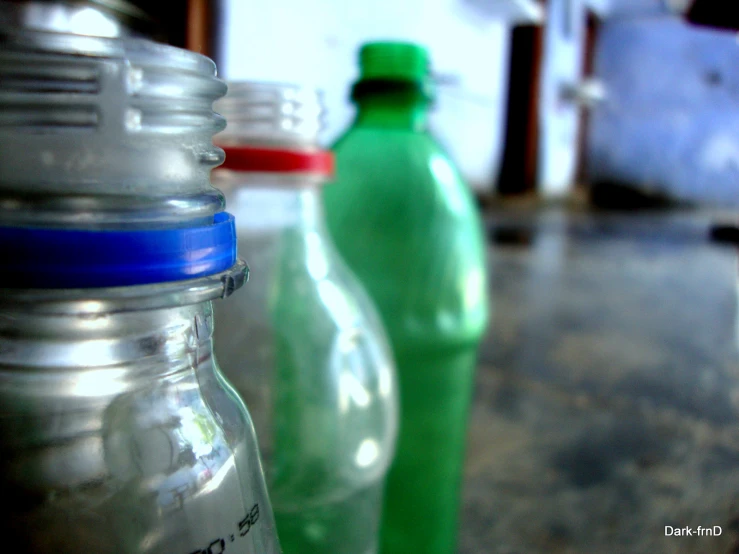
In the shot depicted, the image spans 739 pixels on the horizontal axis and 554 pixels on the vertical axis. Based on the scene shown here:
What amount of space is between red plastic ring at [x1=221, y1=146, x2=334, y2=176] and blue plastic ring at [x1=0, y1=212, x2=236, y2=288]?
0.52 feet

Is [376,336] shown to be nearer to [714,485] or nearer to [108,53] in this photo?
[108,53]

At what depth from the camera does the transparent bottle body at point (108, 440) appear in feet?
0.51

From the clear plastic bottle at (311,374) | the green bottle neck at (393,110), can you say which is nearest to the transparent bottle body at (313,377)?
the clear plastic bottle at (311,374)

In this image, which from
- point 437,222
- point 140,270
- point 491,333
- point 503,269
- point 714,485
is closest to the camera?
point 140,270

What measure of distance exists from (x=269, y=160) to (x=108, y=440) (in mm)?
182

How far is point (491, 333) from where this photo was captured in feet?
3.92

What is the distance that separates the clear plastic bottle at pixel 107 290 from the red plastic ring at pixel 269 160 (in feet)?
0.45

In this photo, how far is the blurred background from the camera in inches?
24.1

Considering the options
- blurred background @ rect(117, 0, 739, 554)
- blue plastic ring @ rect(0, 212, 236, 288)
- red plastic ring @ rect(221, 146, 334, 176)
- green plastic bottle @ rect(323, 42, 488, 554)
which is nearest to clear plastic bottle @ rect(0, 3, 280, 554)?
blue plastic ring @ rect(0, 212, 236, 288)

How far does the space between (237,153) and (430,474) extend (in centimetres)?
28

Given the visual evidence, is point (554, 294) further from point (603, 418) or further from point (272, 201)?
point (272, 201)

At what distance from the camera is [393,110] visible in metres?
0.44

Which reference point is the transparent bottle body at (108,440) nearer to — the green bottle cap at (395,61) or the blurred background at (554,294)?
the green bottle cap at (395,61)

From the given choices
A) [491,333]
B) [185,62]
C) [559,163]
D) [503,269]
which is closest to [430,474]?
[185,62]
